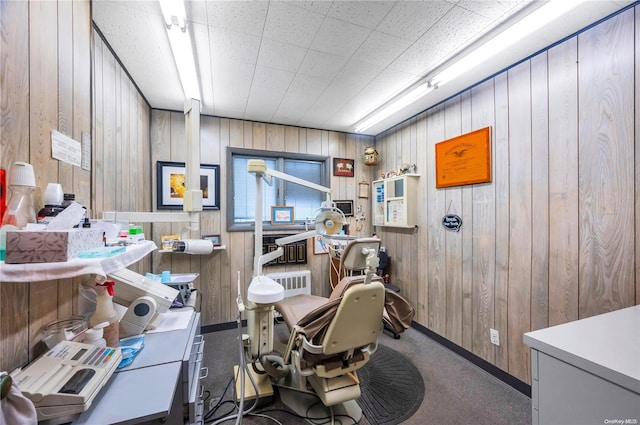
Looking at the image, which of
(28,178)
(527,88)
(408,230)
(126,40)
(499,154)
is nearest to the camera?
(28,178)

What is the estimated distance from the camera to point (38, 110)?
3.15 ft

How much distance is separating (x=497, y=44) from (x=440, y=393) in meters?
2.57

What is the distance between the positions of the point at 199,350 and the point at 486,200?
2.50 meters

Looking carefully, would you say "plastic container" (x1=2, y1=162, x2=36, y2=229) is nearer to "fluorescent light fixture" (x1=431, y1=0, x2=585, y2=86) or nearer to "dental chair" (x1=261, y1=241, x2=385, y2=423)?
"dental chair" (x1=261, y1=241, x2=385, y2=423)

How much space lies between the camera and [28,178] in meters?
0.81

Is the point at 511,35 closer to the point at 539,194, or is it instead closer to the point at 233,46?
the point at 539,194

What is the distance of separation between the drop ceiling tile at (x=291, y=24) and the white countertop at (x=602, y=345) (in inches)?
78.4

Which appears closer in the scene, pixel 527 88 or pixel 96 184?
pixel 96 184

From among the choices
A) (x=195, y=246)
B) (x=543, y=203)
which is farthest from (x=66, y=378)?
(x=543, y=203)

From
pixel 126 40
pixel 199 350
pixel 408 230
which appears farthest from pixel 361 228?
pixel 126 40

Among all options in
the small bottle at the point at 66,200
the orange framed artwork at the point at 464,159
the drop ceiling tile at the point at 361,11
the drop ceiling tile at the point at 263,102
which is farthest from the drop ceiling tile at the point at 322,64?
the small bottle at the point at 66,200

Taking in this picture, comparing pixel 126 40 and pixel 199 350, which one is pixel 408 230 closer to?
pixel 199 350

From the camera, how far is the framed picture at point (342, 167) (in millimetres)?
3436

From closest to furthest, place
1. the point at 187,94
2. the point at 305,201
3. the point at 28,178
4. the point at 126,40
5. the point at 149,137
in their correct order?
the point at 28,178 < the point at 126,40 < the point at 187,94 < the point at 149,137 < the point at 305,201
